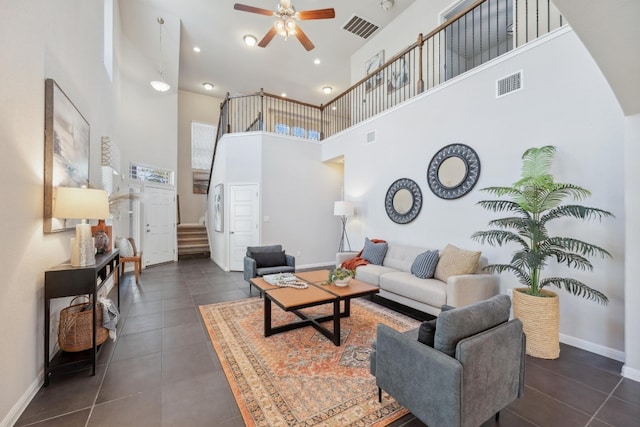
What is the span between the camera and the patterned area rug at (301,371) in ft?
5.98

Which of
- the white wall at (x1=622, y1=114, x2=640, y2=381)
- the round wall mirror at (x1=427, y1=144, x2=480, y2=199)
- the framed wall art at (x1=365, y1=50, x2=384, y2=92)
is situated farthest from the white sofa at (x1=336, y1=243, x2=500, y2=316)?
the framed wall art at (x1=365, y1=50, x2=384, y2=92)

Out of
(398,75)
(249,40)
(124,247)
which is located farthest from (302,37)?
(124,247)

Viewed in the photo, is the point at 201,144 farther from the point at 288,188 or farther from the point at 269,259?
the point at 269,259

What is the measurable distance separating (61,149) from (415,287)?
13.7 ft

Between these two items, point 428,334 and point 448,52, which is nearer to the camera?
point 428,334

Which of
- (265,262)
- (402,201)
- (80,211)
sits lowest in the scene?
(265,262)

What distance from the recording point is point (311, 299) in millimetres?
2783

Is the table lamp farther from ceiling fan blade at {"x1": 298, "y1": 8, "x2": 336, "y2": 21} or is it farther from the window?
the window

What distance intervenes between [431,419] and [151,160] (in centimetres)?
787

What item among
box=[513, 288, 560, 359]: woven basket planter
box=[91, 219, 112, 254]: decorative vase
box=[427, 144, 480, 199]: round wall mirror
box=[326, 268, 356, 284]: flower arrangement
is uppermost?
box=[427, 144, 480, 199]: round wall mirror

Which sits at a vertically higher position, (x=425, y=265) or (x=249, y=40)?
(x=249, y=40)

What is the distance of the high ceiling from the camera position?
5.59 m

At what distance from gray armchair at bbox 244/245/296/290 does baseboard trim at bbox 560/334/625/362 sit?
12.0ft

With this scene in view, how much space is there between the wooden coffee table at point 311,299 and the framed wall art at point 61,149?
2119mm
